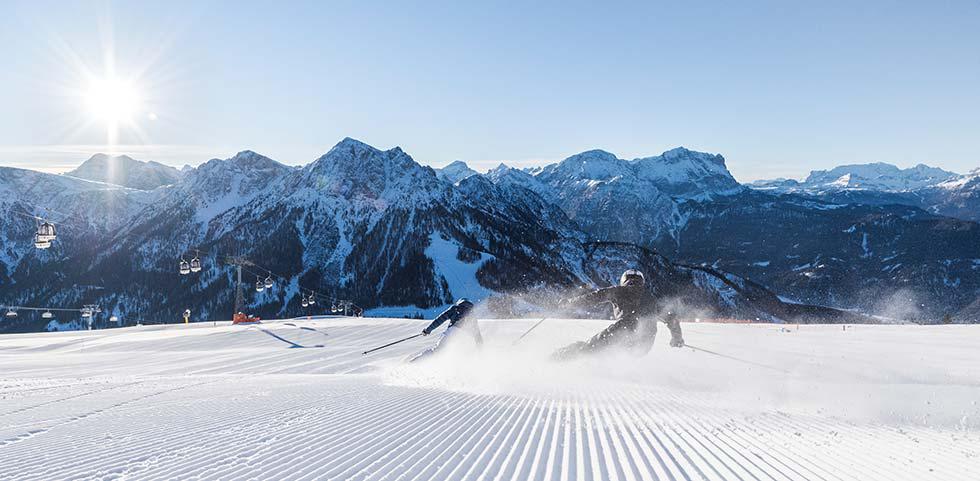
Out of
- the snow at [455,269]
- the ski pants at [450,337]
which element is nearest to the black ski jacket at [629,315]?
the ski pants at [450,337]

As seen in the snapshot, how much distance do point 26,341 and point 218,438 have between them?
4084 centimetres

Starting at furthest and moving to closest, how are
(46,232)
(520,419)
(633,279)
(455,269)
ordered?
Answer: (455,269)
(46,232)
(633,279)
(520,419)

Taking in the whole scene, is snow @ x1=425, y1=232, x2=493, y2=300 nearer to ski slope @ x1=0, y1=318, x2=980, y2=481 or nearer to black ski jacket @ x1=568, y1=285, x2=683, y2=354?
black ski jacket @ x1=568, y1=285, x2=683, y2=354

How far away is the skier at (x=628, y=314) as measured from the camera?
17.3m

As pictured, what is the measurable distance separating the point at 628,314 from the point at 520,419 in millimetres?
8759

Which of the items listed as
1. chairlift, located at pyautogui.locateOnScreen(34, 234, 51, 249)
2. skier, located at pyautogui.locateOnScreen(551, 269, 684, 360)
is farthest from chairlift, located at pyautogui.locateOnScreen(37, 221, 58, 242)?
skier, located at pyautogui.locateOnScreen(551, 269, 684, 360)

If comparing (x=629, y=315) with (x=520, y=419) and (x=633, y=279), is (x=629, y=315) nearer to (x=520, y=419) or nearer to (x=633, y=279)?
(x=633, y=279)

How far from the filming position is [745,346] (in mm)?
24625

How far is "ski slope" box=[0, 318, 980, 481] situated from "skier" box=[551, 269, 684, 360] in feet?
2.26

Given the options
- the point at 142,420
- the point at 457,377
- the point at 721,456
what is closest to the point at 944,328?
the point at 457,377

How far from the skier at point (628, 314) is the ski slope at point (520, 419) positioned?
690 millimetres

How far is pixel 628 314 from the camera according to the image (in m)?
17.4

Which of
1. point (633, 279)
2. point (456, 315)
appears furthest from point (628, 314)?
point (456, 315)

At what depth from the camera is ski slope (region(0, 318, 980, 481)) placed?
6.75 metres
